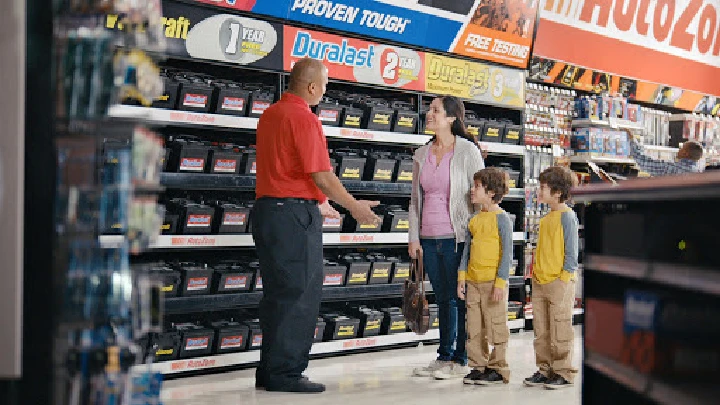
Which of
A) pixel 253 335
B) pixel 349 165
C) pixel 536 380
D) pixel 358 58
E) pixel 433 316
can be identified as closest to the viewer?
pixel 536 380

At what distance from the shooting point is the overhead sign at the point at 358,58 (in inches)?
242

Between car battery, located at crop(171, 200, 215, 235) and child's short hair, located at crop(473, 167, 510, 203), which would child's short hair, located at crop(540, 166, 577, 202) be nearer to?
child's short hair, located at crop(473, 167, 510, 203)

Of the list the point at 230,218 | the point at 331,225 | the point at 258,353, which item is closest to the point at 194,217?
the point at 230,218

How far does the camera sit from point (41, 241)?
217 cm

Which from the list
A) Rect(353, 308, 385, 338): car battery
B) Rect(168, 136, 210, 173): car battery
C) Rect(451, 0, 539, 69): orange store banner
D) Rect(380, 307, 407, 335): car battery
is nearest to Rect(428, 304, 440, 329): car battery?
Rect(380, 307, 407, 335): car battery

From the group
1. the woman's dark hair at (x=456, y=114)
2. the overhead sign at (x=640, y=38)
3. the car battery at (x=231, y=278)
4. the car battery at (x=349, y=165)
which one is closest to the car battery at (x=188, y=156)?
the car battery at (x=231, y=278)

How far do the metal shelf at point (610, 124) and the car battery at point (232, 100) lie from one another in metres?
4.34

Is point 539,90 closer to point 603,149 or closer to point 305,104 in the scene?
point 603,149

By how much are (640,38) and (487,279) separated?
650cm

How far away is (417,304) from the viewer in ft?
18.4

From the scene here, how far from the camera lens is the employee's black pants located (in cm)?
484

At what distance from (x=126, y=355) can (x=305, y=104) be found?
2867 mm

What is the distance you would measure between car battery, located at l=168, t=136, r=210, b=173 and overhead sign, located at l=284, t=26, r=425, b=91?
2.92 ft

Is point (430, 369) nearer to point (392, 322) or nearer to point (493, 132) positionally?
point (392, 322)
